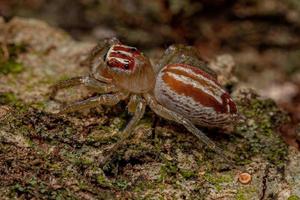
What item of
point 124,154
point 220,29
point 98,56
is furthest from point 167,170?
point 220,29

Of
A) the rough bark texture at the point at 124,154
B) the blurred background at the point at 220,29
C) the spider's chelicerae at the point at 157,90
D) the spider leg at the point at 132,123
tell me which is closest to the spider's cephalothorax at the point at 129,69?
the spider's chelicerae at the point at 157,90

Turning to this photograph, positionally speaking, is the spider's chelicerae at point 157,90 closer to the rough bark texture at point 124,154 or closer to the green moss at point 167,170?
→ the rough bark texture at point 124,154

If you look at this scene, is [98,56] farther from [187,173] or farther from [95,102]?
[187,173]

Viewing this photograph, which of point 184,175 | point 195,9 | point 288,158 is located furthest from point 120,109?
point 195,9

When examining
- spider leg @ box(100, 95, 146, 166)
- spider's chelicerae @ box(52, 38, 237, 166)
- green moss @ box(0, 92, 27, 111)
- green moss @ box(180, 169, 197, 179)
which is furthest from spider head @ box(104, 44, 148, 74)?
green moss @ box(180, 169, 197, 179)

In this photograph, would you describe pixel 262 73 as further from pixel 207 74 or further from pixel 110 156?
pixel 110 156

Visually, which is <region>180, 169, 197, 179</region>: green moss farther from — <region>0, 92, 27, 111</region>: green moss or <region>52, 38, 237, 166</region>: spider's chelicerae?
<region>0, 92, 27, 111</region>: green moss
